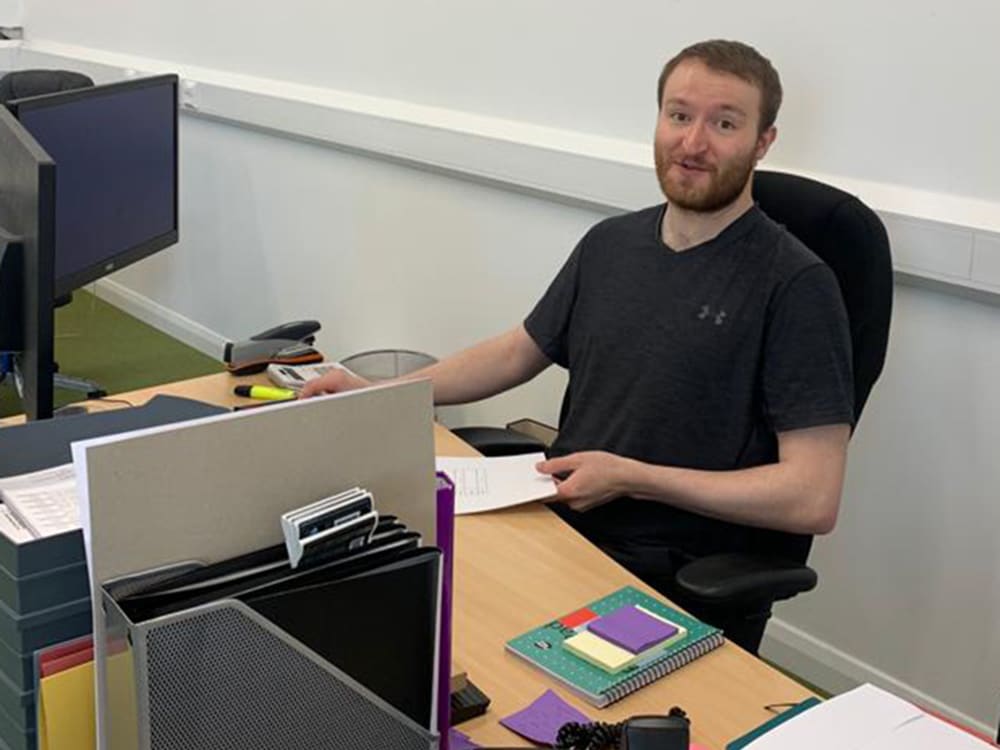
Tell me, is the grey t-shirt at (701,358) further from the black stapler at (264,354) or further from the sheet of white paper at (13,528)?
the sheet of white paper at (13,528)

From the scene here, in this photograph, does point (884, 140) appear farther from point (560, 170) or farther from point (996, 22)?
point (560, 170)

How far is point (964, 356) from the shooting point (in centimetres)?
225

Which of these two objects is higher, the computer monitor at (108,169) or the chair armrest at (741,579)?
the computer monitor at (108,169)

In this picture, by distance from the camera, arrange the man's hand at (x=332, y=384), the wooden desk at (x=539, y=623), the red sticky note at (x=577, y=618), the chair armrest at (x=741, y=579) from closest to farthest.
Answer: the wooden desk at (x=539, y=623), the red sticky note at (x=577, y=618), the chair armrest at (x=741, y=579), the man's hand at (x=332, y=384)

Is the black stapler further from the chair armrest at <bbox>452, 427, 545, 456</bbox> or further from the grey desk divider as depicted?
the grey desk divider

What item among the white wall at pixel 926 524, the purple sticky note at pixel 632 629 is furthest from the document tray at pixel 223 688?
the white wall at pixel 926 524

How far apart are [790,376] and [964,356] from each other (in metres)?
0.60

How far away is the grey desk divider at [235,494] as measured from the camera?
0.93 meters

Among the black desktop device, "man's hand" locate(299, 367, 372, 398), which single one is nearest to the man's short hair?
"man's hand" locate(299, 367, 372, 398)

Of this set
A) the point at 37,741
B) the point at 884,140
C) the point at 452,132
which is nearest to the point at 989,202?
the point at 884,140

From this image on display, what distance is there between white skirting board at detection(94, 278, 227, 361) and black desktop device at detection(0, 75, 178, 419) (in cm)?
135

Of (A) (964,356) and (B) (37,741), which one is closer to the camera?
(B) (37,741)

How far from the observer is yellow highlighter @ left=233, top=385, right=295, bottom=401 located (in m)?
2.26

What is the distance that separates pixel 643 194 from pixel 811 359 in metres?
0.91
